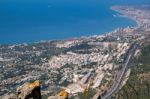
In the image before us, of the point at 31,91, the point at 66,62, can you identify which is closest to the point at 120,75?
the point at 66,62

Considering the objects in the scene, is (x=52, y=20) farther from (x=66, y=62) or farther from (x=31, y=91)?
(x=31, y=91)

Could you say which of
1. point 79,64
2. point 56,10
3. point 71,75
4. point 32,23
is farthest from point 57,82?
point 56,10

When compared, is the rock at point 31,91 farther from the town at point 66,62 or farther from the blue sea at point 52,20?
the blue sea at point 52,20

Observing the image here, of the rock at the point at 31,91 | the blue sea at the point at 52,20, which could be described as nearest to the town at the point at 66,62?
the blue sea at the point at 52,20

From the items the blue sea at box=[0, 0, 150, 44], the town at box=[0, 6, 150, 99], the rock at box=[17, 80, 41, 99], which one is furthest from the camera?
the blue sea at box=[0, 0, 150, 44]

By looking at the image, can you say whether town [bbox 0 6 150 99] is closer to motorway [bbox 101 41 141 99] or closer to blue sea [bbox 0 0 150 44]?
motorway [bbox 101 41 141 99]

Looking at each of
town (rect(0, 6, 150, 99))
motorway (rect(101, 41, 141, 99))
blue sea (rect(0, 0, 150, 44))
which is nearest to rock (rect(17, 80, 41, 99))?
motorway (rect(101, 41, 141, 99))
